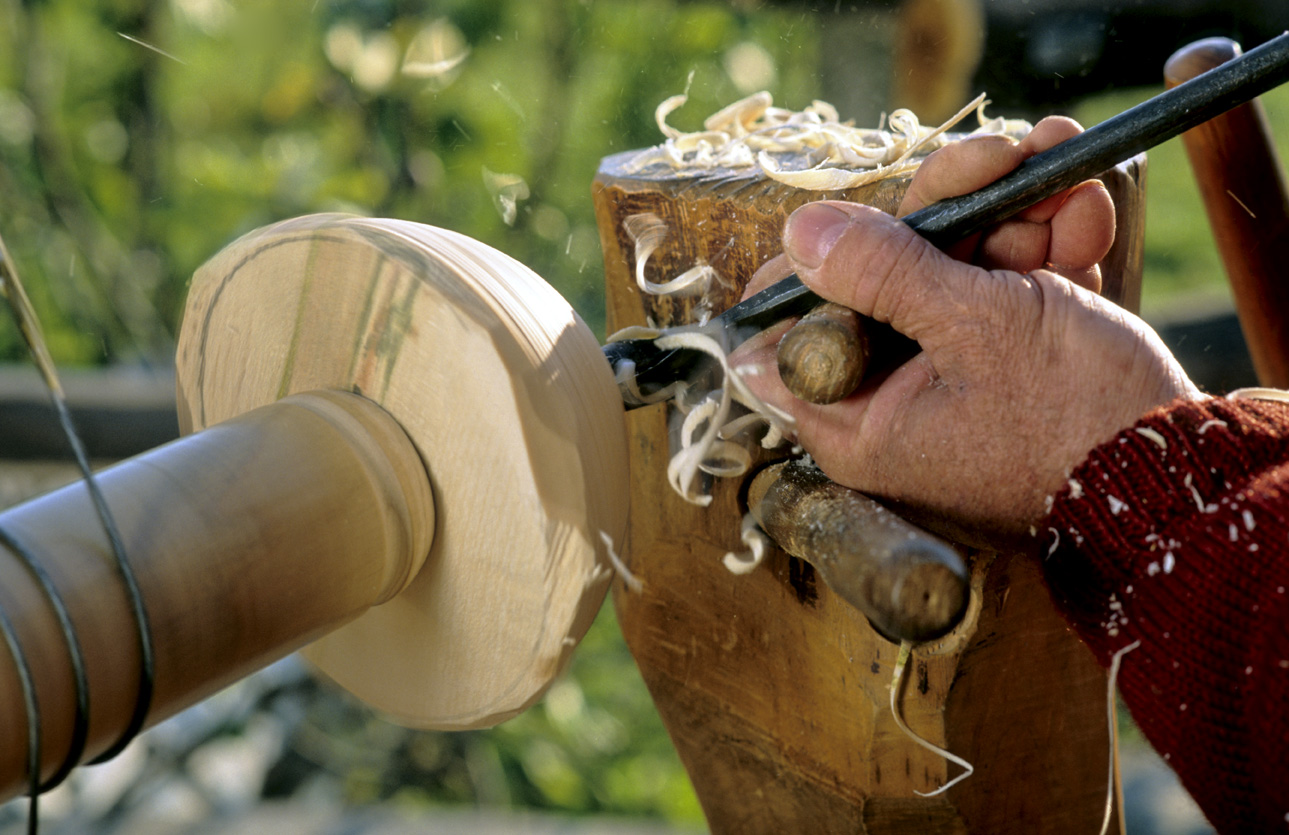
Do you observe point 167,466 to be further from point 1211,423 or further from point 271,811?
point 271,811

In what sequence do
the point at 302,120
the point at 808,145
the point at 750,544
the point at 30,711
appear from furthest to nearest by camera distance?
A: 1. the point at 302,120
2. the point at 808,145
3. the point at 750,544
4. the point at 30,711

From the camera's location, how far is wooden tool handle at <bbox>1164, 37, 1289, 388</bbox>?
32.8 inches

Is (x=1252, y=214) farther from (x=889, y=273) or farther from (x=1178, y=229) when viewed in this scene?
(x=1178, y=229)

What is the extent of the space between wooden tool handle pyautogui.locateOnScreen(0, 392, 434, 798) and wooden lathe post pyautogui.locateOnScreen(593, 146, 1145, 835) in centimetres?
25

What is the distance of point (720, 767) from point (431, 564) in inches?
13.5

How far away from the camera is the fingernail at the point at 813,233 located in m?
0.55

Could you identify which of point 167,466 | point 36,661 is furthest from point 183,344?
point 36,661

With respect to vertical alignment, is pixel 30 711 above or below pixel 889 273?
below

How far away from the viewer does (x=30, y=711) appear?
380 mm

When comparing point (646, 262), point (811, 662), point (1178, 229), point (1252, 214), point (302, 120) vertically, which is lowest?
point (302, 120)

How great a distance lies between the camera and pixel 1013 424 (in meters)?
0.54

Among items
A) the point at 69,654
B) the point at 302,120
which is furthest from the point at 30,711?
the point at 302,120

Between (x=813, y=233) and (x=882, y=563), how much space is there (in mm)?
222

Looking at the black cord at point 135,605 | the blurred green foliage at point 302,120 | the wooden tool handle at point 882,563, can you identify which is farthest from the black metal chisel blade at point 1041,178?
the blurred green foliage at point 302,120
